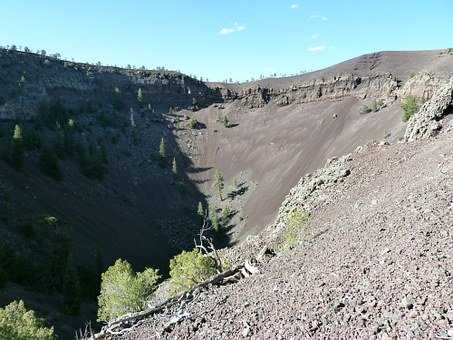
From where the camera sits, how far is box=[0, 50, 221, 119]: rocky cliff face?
114m

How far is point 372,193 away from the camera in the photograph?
1156 inches

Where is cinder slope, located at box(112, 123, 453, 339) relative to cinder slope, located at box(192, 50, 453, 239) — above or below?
above

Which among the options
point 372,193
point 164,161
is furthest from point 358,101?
point 372,193

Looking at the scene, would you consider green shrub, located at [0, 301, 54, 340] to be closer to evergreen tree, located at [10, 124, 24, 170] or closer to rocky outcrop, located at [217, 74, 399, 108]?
evergreen tree, located at [10, 124, 24, 170]

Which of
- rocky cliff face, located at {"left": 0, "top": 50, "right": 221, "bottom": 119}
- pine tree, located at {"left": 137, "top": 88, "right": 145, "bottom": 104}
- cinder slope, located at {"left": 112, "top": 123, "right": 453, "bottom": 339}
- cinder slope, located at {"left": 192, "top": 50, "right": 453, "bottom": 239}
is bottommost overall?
cinder slope, located at {"left": 192, "top": 50, "right": 453, "bottom": 239}

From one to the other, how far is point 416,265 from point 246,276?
339 inches

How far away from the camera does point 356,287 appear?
14266mm

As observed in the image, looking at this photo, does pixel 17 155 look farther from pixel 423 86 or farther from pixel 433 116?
pixel 423 86

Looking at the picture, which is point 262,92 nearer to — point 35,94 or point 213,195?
point 213,195

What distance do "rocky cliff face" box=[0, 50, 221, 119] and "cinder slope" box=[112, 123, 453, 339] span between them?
102 m

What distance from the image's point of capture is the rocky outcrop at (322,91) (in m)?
117

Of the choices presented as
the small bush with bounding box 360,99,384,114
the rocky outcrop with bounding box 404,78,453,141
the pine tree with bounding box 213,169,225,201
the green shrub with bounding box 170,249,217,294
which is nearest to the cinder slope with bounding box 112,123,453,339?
the green shrub with bounding box 170,249,217,294

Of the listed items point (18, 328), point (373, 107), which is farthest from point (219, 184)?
point (18, 328)

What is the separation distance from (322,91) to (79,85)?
71354 millimetres
